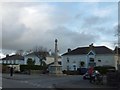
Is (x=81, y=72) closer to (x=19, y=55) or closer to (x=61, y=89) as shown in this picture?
(x=61, y=89)

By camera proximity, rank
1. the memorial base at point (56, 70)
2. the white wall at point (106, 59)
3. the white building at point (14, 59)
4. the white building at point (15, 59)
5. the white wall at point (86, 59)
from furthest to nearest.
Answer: the white building at point (15, 59), the white building at point (14, 59), the white wall at point (86, 59), the white wall at point (106, 59), the memorial base at point (56, 70)

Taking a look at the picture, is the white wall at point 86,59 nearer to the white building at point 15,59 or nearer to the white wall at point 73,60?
the white wall at point 73,60

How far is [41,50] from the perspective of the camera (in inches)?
4678

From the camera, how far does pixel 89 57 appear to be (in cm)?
9262

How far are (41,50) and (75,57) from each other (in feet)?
83.1

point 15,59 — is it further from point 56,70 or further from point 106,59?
point 56,70

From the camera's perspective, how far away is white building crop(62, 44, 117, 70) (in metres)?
89.8

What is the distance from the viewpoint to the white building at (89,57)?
89.8 meters

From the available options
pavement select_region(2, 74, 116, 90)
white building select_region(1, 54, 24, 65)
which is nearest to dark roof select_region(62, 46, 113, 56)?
white building select_region(1, 54, 24, 65)

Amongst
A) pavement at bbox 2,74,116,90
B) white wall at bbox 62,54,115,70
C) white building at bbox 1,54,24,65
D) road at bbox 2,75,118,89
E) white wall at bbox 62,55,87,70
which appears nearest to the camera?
road at bbox 2,75,118,89

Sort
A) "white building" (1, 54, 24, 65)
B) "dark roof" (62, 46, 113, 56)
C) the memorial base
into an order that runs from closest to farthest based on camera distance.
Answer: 1. the memorial base
2. "dark roof" (62, 46, 113, 56)
3. "white building" (1, 54, 24, 65)

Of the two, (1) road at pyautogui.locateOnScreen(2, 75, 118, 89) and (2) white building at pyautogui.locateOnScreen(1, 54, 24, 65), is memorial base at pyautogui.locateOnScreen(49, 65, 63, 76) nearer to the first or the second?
(1) road at pyautogui.locateOnScreen(2, 75, 118, 89)

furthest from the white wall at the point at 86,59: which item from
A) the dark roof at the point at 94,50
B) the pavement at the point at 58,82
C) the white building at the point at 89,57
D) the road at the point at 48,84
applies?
the road at the point at 48,84

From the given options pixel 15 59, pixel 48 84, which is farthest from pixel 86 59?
pixel 48 84
